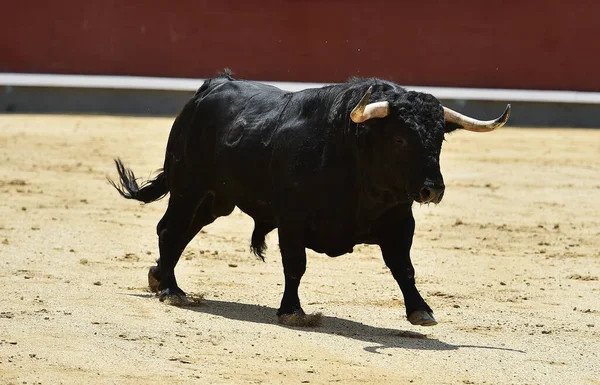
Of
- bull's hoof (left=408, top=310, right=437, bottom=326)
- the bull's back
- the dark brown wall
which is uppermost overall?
the dark brown wall

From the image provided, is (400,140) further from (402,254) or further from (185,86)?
(185,86)

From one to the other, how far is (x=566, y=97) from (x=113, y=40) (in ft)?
17.0

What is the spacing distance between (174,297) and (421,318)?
122 centimetres

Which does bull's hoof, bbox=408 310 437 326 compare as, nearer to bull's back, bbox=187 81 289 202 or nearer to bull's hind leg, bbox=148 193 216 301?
bull's back, bbox=187 81 289 202

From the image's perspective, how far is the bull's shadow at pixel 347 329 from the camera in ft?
17.4

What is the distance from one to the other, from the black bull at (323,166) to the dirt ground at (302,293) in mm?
343

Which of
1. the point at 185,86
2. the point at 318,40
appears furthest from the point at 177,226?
the point at 318,40

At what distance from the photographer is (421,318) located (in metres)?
5.46

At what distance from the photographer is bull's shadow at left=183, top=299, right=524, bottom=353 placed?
5.31m

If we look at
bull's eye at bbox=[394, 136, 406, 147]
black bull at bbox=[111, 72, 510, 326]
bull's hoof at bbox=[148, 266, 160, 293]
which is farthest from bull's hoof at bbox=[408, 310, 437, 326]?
bull's hoof at bbox=[148, 266, 160, 293]

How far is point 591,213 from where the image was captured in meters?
9.48

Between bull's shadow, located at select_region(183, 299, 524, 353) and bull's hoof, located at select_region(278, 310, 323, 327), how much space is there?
1.3 inches

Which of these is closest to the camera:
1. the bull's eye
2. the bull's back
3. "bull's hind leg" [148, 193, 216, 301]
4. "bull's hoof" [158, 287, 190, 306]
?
the bull's eye

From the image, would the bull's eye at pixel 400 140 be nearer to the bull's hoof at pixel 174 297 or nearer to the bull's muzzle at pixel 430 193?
the bull's muzzle at pixel 430 193
